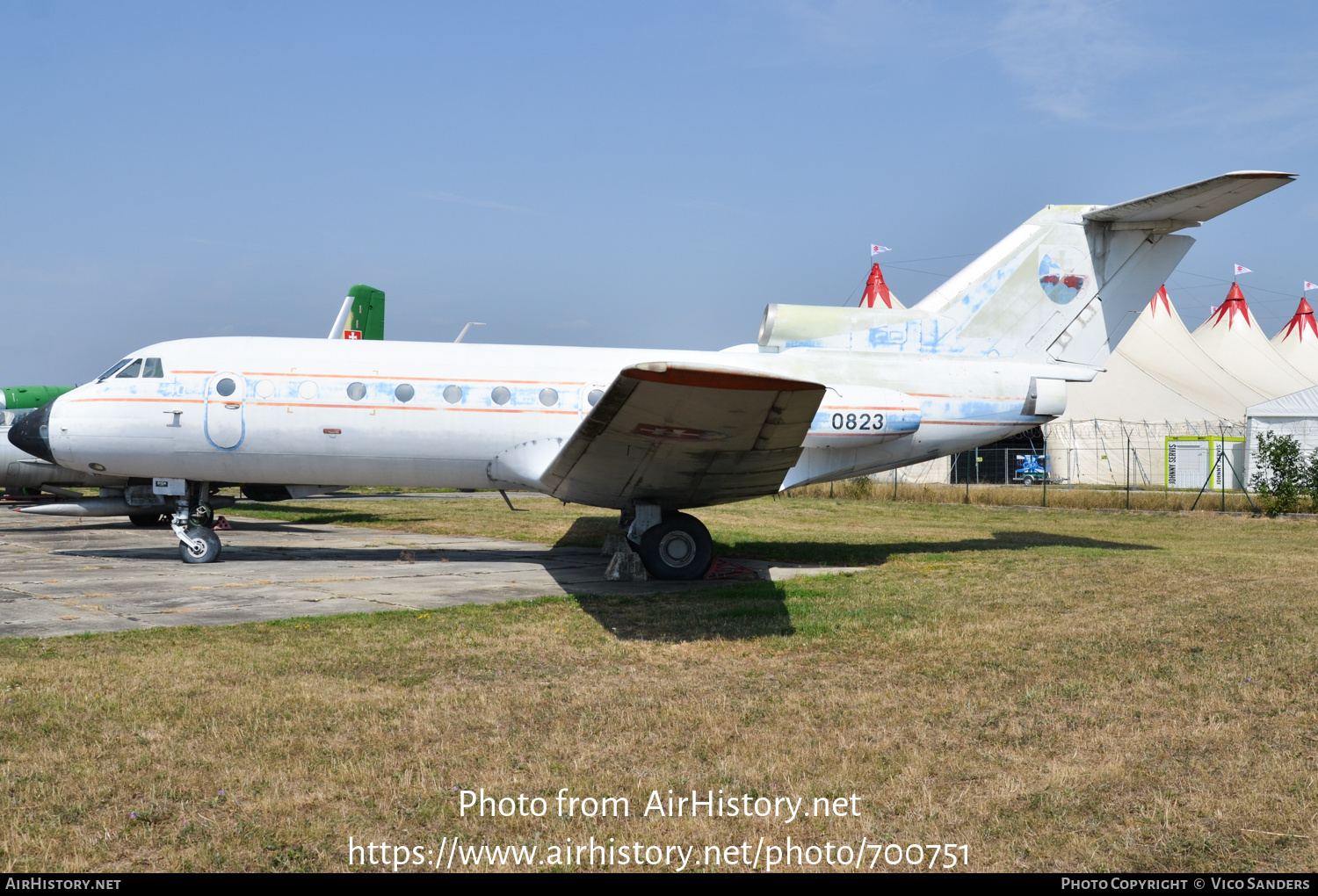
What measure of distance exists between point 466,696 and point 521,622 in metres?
2.71

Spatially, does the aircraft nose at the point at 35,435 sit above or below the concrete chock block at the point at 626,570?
above

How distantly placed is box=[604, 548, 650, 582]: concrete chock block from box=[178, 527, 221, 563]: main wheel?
5886 millimetres

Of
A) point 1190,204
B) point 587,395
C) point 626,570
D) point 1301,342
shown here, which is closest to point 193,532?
point 587,395

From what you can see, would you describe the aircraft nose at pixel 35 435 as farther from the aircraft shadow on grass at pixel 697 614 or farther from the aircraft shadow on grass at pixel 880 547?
the aircraft shadow on grass at pixel 880 547

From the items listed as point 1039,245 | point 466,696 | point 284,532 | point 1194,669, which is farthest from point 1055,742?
point 284,532

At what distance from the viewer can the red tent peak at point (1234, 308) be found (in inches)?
1935

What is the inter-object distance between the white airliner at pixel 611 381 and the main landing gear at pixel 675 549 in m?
0.02

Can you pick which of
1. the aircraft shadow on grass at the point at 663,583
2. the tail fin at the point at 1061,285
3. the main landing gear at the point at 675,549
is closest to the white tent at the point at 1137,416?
the aircraft shadow on grass at the point at 663,583

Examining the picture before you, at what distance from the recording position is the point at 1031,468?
42.5 meters

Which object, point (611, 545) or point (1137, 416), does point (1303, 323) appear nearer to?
point (1137, 416)

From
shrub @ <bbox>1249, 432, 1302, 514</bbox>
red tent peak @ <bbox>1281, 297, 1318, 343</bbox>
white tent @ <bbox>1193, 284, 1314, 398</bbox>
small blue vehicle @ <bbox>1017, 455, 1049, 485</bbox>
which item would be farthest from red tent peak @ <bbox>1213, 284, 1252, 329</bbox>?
shrub @ <bbox>1249, 432, 1302, 514</bbox>

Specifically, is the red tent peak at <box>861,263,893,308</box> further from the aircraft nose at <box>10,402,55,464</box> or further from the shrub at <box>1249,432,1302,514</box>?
the aircraft nose at <box>10,402,55,464</box>
